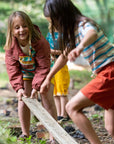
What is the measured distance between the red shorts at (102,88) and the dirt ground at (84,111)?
1.27 metres

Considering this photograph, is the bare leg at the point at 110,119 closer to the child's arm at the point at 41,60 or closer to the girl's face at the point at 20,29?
the child's arm at the point at 41,60

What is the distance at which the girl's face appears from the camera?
361cm

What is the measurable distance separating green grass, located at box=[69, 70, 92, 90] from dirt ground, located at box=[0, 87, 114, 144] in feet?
2.68

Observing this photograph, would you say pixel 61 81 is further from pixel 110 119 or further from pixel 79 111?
pixel 79 111

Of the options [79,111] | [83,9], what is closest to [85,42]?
[79,111]

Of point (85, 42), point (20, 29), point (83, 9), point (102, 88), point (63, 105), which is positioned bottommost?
point (63, 105)

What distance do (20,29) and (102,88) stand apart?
1402mm

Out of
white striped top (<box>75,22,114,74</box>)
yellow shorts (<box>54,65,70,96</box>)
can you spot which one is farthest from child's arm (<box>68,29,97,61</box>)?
yellow shorts (<box>54,65,70,96</box>)

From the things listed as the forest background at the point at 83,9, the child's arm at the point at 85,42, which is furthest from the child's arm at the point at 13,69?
the forest background at the point at 83,9

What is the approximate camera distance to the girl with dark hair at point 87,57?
273 centimetres

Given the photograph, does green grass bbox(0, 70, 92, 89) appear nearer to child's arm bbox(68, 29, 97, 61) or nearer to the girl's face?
the girl's face

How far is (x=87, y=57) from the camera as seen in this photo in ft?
9.41

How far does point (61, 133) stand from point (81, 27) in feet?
3.54

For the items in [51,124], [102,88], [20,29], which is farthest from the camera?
[20,29]
